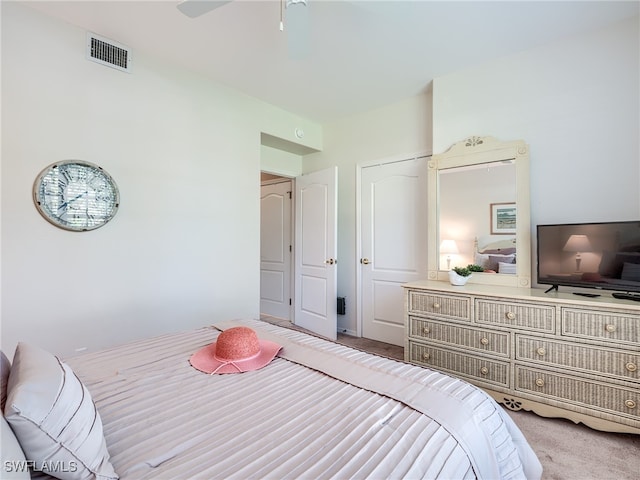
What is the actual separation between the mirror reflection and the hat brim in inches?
76.2

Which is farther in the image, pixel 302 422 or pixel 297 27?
pixel 297 27

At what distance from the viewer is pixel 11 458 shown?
2.10 ft

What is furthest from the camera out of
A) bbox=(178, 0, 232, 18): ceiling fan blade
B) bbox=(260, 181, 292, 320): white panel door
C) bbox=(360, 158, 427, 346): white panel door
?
bbox=(260, 181, 292, 320): white panel door

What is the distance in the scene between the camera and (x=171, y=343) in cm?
175

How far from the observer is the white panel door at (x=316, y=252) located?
3.73 m

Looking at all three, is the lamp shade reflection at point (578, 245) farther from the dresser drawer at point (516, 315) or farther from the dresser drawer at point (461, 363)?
the dresser drawer at point (461, 363)

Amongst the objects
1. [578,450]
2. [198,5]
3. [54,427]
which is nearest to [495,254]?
[578,450]

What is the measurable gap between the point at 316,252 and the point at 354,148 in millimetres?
1388

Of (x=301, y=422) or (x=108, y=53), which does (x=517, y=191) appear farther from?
(x=108, y=53)

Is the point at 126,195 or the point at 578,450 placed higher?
the point at 126,195

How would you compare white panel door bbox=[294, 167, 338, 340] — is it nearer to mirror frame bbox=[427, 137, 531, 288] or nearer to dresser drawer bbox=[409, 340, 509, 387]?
mirror frame bbox=[427, 137, 531, 288]

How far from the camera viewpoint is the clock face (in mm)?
2117

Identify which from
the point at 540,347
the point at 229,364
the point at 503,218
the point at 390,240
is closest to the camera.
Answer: the point at 229,364

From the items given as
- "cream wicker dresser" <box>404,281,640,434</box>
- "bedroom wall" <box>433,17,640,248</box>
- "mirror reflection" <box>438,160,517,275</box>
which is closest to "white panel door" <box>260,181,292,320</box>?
"mirror reflection" <box>438,160,517,275</box>
